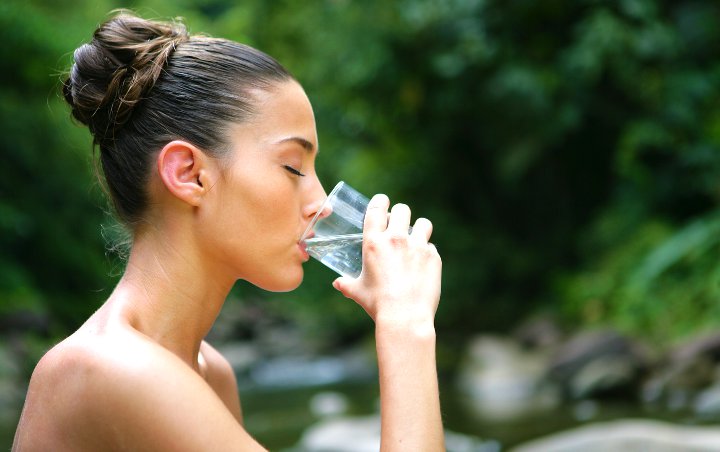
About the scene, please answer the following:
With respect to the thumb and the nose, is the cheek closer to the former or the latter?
the nose

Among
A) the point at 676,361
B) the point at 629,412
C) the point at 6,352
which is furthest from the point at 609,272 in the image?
the point at 6,352

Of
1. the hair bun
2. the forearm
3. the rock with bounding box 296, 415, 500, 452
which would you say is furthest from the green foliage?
the forearm

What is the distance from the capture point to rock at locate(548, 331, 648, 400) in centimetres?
894

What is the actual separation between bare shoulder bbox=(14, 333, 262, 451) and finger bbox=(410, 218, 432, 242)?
0.55m

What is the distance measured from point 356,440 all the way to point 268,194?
17.6 feet

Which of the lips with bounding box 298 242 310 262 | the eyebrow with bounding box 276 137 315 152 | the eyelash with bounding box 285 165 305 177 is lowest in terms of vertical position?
the lips with bounding box 298 242 310 262

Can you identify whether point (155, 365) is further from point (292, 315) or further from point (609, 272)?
point (292, 315)

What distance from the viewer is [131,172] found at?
6.43 ft

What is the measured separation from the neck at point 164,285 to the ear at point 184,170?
11 centimetres

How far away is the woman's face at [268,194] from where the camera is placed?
1.92 meters

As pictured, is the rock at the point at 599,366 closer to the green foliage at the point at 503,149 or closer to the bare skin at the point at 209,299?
the green foliage at the point at 503,149

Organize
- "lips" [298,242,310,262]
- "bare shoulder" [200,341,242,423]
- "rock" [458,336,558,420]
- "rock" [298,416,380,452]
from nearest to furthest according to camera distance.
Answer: "lips" [298,242,310,262], "bare shoulder" [200,341,242,423], "rock" [298,416,380,452], "rock" [458,336,558,420]

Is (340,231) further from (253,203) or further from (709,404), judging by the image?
(709,404)

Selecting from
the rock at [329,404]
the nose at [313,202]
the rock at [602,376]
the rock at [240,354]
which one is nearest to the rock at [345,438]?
the rock at [329,404]
